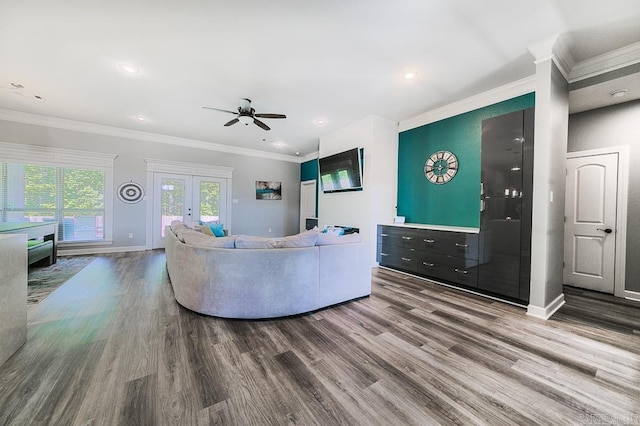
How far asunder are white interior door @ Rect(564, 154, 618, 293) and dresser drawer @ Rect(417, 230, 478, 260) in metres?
1.77

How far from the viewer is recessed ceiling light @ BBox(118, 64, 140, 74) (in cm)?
300

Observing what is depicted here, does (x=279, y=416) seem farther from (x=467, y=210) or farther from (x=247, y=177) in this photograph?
(x=247, y=177)

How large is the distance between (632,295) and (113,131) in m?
9.61

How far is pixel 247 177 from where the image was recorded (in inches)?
284

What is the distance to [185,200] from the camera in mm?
6285

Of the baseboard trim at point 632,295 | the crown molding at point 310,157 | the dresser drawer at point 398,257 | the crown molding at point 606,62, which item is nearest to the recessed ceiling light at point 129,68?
the dresser drawer at point 398,257

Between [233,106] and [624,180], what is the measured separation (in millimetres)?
5860

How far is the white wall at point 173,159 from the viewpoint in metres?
4.94

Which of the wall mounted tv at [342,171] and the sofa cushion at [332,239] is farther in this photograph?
the wall mounted tv at [342,171]

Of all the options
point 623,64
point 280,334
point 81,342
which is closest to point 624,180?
point 623,64

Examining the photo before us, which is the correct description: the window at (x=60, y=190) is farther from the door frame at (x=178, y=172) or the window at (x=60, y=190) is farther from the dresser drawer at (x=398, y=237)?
the dresser drawer at (x=398, y=237)

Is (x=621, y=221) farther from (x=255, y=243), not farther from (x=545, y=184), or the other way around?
(x=255, y=243)

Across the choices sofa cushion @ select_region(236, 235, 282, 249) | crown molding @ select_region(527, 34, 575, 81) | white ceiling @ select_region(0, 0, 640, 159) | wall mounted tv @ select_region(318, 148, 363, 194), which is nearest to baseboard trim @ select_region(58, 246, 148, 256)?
white ceiling @ select_region(0, 0, 640, 159)

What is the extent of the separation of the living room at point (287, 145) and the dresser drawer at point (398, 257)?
24cm
